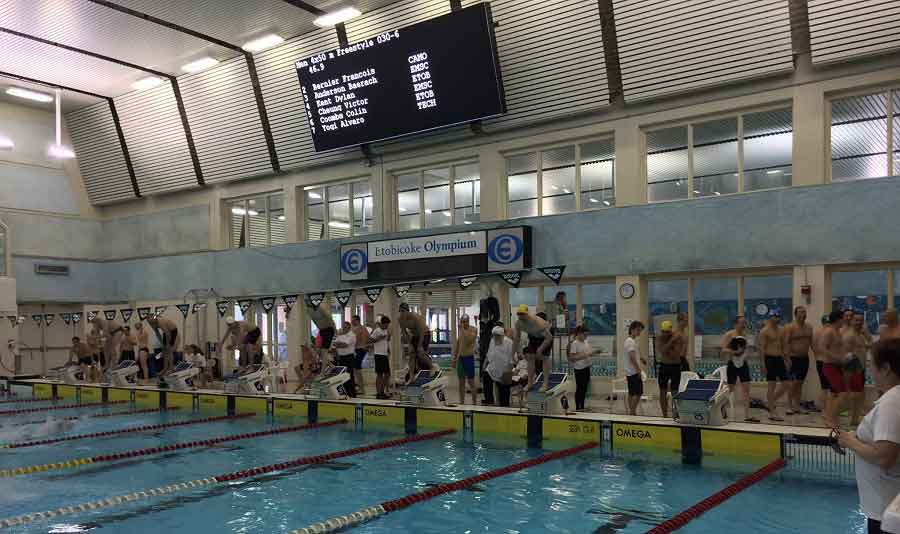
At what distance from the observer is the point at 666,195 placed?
519 inches

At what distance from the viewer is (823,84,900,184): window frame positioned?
1085cm

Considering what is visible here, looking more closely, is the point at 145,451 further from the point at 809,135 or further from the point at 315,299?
the point at 809,135

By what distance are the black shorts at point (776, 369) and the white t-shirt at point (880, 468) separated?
23.3 ft

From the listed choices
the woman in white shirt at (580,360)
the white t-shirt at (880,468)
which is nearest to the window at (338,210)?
the woman in white shirt at (580,360)

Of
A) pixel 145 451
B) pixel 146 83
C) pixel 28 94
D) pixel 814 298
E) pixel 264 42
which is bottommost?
pixel 145 451

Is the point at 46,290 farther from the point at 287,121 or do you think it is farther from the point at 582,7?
the point at 582,7

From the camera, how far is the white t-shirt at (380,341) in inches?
Result: 484

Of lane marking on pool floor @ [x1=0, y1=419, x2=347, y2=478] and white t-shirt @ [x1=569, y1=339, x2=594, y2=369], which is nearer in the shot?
lane marking on pool floor @ [x1=0, y1=419, x2=347, y2=478]

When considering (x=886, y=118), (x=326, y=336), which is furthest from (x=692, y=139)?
(x=326, y=336)

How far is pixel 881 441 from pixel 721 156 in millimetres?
10551

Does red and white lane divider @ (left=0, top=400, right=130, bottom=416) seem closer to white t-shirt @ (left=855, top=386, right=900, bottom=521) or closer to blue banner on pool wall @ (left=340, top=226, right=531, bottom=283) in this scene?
blue banner on pool wall @ (left=340, top=226, right=531, bottom=283)

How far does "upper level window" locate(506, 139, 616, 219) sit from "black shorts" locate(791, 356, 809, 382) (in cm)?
507

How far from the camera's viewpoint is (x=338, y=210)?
18562mm

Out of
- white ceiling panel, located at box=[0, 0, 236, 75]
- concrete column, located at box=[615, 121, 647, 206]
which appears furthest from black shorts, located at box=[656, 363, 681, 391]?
white ceiling panel, located at box=[0, 0, 236, 75]
